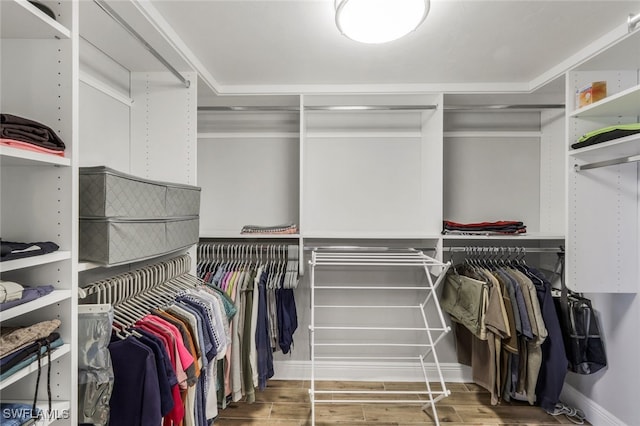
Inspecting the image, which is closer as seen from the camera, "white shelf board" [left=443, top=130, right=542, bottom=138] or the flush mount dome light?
the flush mount dome light

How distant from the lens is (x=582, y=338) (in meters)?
2.00

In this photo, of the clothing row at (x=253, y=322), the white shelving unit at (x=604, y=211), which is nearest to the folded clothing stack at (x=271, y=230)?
the clothing row at (x=253, y=322)

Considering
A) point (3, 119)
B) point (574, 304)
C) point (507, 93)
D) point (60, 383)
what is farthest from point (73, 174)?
point (574, 304)

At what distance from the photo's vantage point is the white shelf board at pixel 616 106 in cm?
152

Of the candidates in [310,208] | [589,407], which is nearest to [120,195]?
[310,208]

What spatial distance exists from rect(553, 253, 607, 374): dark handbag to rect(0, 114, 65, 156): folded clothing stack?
2.69m

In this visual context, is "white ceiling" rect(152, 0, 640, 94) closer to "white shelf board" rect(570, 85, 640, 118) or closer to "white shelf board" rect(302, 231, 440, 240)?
"white shelf board" rect(570, 85, 640, 118)

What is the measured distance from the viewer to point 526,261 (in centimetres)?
256

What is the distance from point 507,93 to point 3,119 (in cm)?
260

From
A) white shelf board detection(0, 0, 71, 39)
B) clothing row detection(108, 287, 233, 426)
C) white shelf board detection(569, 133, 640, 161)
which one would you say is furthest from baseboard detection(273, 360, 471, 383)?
A: white shelf board detection(0, 0, 71, 39)

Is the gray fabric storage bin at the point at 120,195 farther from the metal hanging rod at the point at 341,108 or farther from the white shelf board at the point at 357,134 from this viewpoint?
the white shelf board at the point at 357,134

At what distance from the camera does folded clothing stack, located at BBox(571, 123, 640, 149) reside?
60.7 inches

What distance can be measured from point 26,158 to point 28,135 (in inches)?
3.2

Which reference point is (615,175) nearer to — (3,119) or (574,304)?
(574,304)
